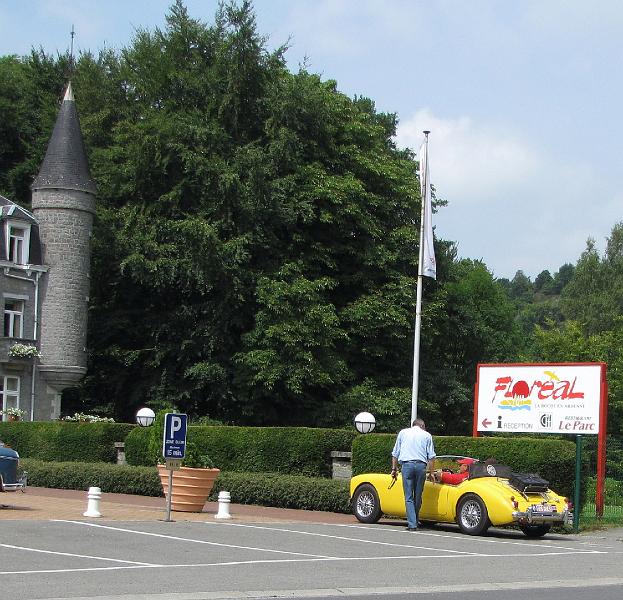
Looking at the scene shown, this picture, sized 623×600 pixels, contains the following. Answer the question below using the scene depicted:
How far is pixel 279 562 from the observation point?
13.5m

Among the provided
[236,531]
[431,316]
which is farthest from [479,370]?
[431,316]

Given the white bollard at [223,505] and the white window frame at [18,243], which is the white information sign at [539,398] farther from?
the white window frame at [18,243]

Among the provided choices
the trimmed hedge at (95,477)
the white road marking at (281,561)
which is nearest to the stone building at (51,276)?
the trimmed hedge at (95,477)

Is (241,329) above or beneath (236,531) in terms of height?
above

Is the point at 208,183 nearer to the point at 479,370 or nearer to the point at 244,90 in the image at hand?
the point at 244,90

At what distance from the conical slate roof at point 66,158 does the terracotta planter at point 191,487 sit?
2668cm

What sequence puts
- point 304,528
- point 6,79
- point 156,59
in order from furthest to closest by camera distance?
point 6,79, point 156,59, point 304,528

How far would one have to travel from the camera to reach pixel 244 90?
4575 centimetres

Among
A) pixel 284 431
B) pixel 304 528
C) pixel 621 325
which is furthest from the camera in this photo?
pixel 621 325

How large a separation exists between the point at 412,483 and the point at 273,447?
847 cm

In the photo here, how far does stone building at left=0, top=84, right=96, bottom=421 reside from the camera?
147ft

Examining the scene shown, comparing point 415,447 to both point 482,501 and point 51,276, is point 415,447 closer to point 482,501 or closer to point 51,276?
point 482,501

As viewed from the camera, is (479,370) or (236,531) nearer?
(236,531)

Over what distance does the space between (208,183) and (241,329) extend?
6.16 m
